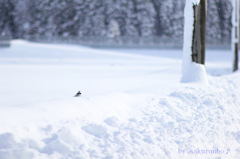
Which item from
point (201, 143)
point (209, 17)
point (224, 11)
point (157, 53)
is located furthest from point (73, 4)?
point (201, 143)

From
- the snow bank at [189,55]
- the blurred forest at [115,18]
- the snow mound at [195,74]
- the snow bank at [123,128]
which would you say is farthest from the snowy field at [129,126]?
the blurred forest at [115,18]

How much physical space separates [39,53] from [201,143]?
2427 cm

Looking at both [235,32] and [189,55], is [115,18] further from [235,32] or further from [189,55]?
[189,55]

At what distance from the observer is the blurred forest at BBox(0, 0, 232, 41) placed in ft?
129

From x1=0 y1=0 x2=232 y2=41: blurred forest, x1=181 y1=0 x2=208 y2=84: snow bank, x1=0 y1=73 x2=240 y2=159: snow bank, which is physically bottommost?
x1=0 y1=73 x2=240 y2=159: snow bank

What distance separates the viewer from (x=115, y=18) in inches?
1558

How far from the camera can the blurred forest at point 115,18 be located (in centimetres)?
3922

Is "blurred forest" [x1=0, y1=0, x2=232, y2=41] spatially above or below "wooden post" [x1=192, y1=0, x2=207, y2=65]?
above

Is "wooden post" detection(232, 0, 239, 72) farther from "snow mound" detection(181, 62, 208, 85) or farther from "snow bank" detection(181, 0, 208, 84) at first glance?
"snow mound" detection(181, 62, 208, 85)

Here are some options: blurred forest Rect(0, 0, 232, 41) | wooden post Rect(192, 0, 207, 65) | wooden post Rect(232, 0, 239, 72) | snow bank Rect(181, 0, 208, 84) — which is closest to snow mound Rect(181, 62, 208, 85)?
snow bank Rect(181, 0, 208, 84)

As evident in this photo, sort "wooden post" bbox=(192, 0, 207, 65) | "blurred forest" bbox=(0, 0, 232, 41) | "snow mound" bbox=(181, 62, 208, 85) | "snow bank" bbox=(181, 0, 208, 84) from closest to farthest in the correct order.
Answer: "snow mound" bbox=(181, 62, 208, 85), "snow bank" bbox=(181, 0, 208, 84), "wooden post" bbox=(192, 0, 207, 65), "blurred forest" bbox=(0, 0, 232, 41)

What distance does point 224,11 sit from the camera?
44.0 metres

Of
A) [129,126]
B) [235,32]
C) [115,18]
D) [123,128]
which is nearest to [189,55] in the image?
[129,126]

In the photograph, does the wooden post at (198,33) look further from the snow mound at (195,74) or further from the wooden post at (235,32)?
the wooden post at (235,32)
